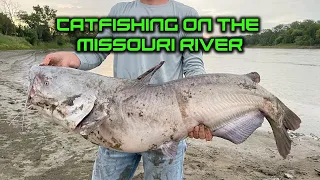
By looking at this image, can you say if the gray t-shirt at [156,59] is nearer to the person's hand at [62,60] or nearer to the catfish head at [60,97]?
the person's hand at [62,60]

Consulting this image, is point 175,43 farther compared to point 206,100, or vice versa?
point 175,43

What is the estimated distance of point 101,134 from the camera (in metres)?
2.33

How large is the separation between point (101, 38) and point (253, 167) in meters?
3.91

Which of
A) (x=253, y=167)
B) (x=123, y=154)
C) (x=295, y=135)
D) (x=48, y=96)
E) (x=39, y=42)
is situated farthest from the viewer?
(x=39, y=42)

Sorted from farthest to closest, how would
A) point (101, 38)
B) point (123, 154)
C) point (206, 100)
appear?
point (101, 38) → point (123, 154) → point (206, 100)

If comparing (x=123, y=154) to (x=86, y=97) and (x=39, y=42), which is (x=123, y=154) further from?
(x=39, y=42)

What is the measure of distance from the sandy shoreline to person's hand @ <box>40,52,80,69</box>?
2796mm

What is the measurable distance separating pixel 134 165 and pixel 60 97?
1.03 m

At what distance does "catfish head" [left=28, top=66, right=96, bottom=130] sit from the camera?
228cm

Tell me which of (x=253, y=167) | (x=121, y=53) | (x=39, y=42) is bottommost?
(x=253, y=167)

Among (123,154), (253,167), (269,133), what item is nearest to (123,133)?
(123,154)

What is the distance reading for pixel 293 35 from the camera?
72.4 m

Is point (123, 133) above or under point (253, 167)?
above

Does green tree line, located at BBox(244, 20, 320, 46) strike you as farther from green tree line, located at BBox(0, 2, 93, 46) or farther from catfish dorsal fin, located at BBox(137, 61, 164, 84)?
catfish dorsal fin, located at BBox(137, 61, 164, 84)
